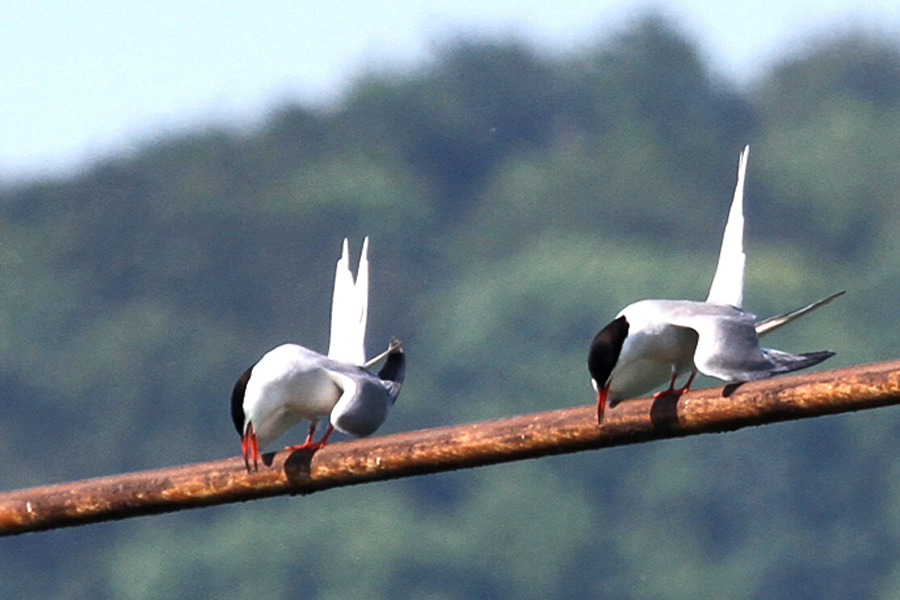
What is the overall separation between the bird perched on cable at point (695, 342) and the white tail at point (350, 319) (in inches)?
64.7

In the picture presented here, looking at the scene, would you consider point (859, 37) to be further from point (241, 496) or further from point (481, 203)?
point (241, 496)

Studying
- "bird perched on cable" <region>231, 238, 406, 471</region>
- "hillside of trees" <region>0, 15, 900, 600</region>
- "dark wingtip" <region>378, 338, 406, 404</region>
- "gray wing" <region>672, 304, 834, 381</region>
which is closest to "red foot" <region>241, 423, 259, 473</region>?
"bird perched on cable" <region>231, 238, 406, 471</region>

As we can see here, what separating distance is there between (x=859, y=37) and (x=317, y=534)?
5510 centimetres

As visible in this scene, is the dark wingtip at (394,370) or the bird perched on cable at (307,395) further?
the dark wingtip at (394,370)

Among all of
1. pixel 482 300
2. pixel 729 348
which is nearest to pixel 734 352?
pixel 729 348

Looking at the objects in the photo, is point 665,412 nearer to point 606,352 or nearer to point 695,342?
point 606,352

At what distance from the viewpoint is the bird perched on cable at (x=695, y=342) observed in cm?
707

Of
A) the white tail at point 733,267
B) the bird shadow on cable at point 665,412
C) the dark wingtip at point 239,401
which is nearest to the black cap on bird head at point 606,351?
the white tail at point 733,267

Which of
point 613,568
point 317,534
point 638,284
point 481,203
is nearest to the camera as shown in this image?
point 317,534

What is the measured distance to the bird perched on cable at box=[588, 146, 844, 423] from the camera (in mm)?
7070

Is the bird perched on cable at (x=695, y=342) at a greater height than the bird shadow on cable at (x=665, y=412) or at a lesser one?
greater

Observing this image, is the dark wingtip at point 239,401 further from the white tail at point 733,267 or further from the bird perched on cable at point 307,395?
the white tail at point 733,267

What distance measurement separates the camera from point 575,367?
8262 centimetres

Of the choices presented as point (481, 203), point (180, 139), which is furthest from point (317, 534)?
point (180, 139)
